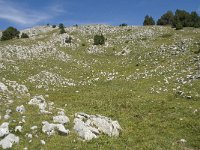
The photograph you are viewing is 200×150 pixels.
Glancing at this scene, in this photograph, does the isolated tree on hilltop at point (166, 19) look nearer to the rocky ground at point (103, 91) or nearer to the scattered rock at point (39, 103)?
the rocky ground at point (103, 91)

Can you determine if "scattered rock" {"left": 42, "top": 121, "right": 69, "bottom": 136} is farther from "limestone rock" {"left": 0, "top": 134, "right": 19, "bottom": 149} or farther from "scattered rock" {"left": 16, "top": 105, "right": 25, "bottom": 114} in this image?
"scattered rock" {"left": 16, "top": 105, "right": 25, "bottom": 114}

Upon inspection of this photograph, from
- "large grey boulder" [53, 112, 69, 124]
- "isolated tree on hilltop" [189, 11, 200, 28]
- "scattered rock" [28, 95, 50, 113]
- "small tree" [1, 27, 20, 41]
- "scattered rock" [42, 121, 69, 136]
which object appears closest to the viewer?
"scattered rock" [42, 121, 69, 136]

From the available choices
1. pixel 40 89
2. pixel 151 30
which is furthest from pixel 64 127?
pixel 151 30

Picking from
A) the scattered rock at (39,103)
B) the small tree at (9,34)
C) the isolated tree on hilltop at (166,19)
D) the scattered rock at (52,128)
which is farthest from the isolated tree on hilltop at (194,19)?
the scattered rock at (52,128)

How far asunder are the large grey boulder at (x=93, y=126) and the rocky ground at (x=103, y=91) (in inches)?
2.8

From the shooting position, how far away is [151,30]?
219 ft

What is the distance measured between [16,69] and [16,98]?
17259 millimetres

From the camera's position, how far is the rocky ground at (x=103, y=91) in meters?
19.6

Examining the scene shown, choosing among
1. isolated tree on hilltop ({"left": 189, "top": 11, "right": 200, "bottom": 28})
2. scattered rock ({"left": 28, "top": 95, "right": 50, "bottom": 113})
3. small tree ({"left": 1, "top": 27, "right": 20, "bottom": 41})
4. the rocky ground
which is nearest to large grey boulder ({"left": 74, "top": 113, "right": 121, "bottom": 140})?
the rocky ground

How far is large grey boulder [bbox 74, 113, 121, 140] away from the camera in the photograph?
1956cm

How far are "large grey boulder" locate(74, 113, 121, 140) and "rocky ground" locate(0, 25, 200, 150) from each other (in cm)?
7

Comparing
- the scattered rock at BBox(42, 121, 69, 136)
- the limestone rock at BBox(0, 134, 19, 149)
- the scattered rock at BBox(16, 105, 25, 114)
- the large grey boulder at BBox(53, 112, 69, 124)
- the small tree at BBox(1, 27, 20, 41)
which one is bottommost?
the limestone rock at BBox(0, 134, 19, 149)

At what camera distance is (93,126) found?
20781mm

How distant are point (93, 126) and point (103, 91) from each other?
1379cm
